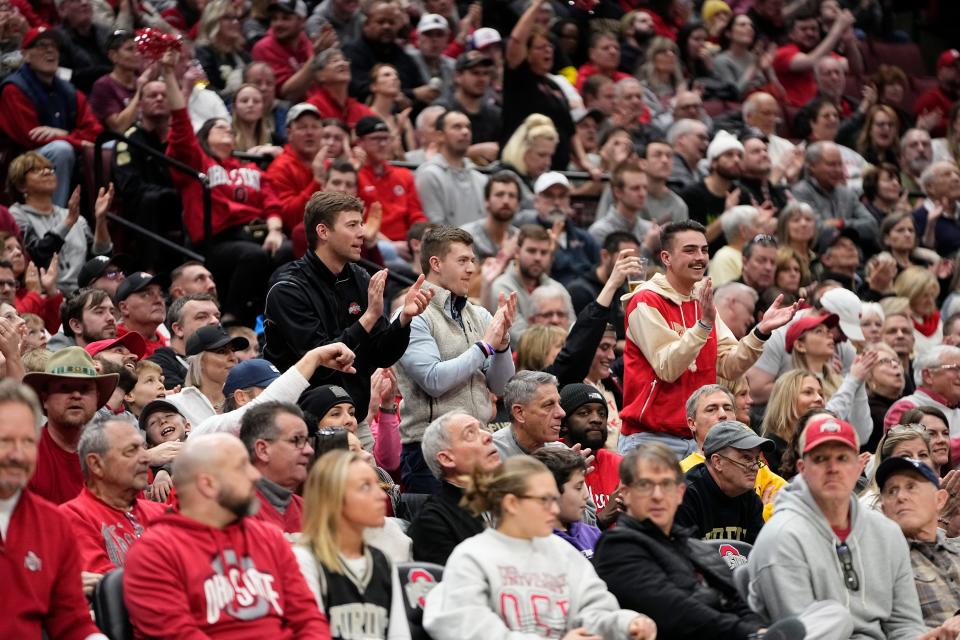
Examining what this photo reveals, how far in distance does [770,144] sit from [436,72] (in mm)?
3010

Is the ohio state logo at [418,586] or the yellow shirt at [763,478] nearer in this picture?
the ohio state logo at [418,586]

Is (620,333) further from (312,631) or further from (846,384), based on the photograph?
(312,631)

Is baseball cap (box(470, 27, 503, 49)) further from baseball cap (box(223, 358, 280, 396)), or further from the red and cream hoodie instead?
baseball cap (box(223, 358, 280, 396))

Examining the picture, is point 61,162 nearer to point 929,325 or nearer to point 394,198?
point 394,198

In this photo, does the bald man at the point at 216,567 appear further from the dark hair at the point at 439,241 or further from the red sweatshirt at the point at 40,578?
the dark hair at the point at 439,241

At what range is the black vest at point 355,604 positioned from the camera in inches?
204

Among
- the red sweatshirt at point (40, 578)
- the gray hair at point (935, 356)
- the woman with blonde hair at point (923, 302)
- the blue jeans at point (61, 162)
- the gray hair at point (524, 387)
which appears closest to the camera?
the red sweatshirt at point (40, 578)

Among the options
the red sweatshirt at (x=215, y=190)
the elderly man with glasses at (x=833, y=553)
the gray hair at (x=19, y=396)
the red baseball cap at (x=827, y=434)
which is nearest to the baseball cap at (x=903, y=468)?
the elderly man with glasses at (x=833, y=553)

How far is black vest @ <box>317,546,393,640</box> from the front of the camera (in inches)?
204

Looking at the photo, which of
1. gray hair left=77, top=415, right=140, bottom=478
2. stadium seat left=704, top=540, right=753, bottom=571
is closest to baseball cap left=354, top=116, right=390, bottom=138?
stadium seat left=704, top=540, right=753, bottom=571

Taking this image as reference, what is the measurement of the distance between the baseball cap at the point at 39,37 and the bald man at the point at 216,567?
645 cm

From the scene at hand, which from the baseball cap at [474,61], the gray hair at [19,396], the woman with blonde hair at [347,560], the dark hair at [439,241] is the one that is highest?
the gray hair at [19,396]

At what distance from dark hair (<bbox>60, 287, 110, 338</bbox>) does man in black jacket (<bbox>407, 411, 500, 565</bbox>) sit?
2.68 metres

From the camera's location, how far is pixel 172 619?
188 inches
